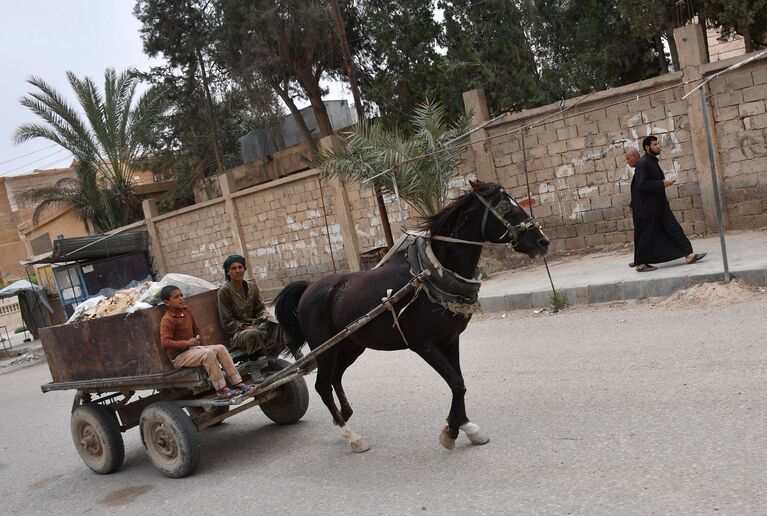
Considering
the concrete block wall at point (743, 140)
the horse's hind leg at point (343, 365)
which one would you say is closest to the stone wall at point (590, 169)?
the concrete block wall at point (743, 140)

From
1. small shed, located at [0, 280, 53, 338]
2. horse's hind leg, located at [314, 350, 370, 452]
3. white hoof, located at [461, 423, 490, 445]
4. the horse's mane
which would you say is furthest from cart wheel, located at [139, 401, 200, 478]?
small shed, located at [0, 280, 53, 338]

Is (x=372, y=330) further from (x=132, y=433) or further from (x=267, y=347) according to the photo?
(x=132, y=433)

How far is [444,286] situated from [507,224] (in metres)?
0.58

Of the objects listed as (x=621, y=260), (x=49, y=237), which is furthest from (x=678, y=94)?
(x=49, y=237)

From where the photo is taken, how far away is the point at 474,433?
4.75 m

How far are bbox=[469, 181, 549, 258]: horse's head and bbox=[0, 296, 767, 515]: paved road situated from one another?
124 cm

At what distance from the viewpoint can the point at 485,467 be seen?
437 centimetres

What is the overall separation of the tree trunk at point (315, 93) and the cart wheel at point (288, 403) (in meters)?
16.3

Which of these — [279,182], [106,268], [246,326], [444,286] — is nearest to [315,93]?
[279,182]

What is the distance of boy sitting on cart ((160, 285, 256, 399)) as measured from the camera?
534 cm

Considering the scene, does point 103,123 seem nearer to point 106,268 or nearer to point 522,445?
point 106,268

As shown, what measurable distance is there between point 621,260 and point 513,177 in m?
3.30

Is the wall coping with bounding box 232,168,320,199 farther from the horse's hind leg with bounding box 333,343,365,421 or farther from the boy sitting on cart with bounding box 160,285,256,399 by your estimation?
the boy sitting on cart with bounding box 160,285,256,399

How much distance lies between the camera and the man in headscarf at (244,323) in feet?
19.2
